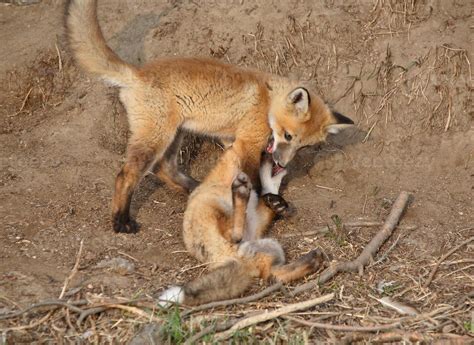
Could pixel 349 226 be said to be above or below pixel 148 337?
below

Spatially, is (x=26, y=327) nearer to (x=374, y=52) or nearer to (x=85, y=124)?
(x=85, y=124)

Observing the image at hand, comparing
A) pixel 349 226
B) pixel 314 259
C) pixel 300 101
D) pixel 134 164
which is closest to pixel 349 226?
pixel 349 226

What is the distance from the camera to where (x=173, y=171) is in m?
6.73

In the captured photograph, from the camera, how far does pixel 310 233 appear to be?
19.5ft

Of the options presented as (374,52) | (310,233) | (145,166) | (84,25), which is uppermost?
(84,25)

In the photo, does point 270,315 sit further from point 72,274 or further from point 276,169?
point 276,169

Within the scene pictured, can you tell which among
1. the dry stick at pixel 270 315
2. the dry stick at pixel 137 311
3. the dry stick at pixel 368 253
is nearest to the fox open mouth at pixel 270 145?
the dry stick at pixel 368 253

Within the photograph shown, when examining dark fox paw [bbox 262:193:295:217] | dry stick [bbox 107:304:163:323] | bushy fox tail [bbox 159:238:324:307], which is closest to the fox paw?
bushy fox tail [bbox 159:238:324:307]

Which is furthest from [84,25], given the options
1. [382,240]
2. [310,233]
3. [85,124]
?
[382,240]

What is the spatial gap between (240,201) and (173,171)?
4.82ft

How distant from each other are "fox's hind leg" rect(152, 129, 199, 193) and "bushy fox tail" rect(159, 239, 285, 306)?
1545 millimetres

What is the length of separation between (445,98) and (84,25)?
3789mm

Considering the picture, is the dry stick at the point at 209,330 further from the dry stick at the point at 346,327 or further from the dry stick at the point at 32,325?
the dry stick at the point at 32,325

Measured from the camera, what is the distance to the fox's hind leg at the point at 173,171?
6664mm
